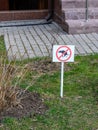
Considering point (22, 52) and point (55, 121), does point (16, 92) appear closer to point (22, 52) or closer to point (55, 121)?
point (55, 121)

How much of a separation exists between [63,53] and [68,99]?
0.60 metres

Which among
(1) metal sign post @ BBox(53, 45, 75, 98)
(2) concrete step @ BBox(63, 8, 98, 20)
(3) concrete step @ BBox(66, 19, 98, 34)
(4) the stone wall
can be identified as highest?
(1) metal sign post @ BBox(53, 45, 75, 98)

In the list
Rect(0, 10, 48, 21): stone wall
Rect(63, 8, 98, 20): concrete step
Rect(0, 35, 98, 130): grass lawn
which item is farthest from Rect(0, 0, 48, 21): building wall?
Rect(0, 35, 98, 130): grass lawn

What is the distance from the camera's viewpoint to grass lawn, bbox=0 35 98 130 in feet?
15.9

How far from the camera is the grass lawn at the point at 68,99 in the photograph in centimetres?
485

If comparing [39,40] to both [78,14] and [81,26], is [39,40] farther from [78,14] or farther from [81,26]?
[78,14]

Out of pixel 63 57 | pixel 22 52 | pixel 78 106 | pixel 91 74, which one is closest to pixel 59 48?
pixel 63 57

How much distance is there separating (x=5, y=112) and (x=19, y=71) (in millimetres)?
908

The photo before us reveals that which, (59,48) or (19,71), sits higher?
(59,48)

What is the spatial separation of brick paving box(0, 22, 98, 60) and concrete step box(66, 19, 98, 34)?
0.52 ft

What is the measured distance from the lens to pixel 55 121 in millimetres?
4938

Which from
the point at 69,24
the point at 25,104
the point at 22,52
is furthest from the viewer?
the point at 69,24

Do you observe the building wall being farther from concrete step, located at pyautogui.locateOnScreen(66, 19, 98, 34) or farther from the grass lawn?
the grass lawn

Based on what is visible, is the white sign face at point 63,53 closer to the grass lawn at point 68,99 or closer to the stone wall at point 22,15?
the grass lawn at point 68,99
